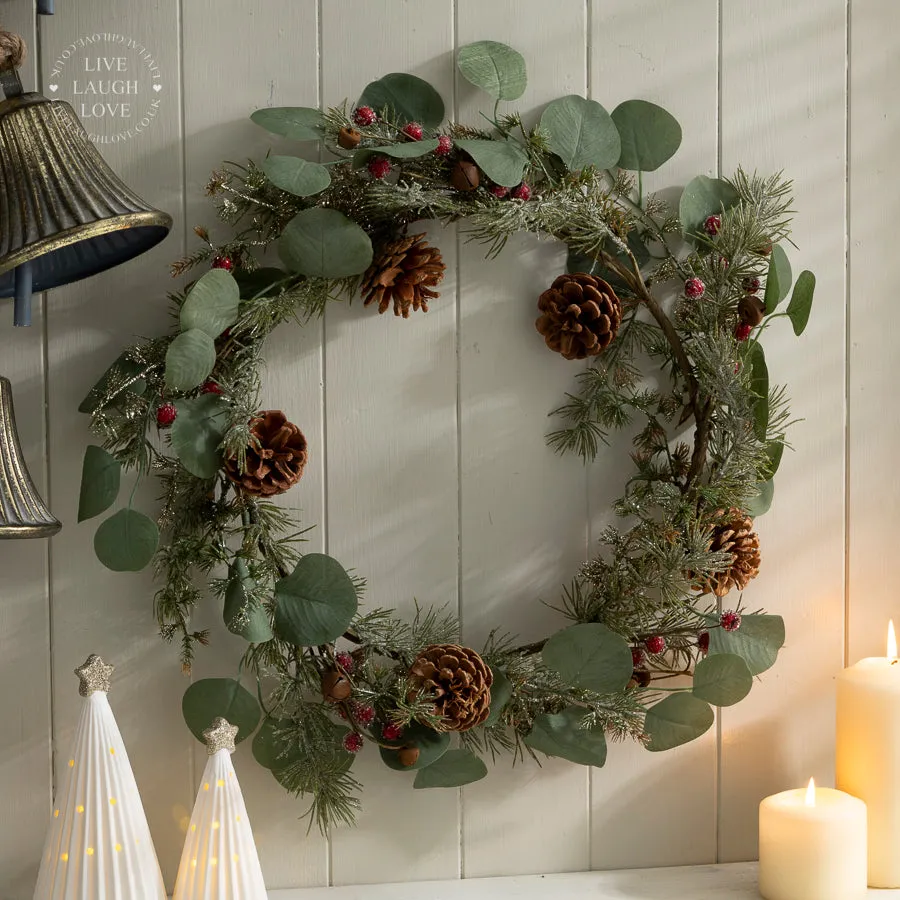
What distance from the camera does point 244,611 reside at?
31.5 inches

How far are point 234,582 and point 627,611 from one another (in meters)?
0.36

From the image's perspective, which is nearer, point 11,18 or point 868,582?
point 11,18

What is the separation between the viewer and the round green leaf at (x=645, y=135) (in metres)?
0.90

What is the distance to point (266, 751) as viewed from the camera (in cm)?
87

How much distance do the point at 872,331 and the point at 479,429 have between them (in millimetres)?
421

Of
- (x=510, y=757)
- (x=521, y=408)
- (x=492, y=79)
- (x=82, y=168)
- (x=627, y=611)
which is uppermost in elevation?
(x=492, y=79)

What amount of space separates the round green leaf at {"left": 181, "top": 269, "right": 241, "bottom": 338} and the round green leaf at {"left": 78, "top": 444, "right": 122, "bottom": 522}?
137 millimetres

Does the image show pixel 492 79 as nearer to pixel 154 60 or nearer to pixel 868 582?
pixel 154 60

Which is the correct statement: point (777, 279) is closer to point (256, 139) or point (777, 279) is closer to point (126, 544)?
point (256, 139)

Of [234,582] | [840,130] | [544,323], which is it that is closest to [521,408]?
[544,323]

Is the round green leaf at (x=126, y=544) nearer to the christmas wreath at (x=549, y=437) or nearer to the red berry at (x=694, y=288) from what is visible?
the christmas wreath at (x=549, y=437)

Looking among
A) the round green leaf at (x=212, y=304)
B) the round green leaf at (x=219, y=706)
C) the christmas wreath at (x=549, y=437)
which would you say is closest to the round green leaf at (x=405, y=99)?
the christmas wreath at (x=549, y=437)

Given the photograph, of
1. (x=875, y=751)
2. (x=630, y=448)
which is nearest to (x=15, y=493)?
(x=630, y=448)

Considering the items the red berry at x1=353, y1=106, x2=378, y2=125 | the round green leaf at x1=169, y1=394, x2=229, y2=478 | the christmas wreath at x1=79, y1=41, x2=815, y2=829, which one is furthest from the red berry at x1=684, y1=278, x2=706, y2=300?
the round green leaf at x1=169, y1=394, x2=229, y2=478
